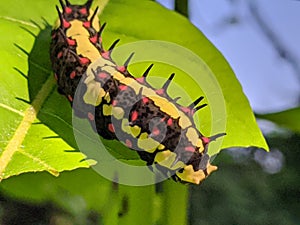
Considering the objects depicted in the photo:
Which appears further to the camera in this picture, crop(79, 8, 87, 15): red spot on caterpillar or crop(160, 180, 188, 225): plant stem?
crop(79, 8, 87, 15): red spot on caterpillar

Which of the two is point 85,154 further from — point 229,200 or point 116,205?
point 229,200

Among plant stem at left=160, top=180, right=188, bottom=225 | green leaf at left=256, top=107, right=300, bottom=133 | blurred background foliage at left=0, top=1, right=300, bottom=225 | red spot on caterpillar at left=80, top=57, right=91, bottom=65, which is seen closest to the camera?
plant stem at left=160, top=180, right=188, bottom=225

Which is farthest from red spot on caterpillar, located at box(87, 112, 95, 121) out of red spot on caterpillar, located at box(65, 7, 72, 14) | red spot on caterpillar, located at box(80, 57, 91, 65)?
red spot on caterpillar, located at box(65, 7, 72, 14)

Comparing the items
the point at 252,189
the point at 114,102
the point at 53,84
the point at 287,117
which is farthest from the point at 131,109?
the point at 252,189

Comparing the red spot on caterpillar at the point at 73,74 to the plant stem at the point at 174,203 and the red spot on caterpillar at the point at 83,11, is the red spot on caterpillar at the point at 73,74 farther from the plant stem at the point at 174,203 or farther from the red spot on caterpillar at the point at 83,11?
the plant stem at the point at 174,203

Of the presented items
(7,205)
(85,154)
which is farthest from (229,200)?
(85,154)

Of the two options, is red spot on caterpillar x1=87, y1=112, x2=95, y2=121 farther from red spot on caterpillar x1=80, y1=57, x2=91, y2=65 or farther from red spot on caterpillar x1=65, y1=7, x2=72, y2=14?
red spot on caterpillar x1=65, y1=7, x2=72, y2=14

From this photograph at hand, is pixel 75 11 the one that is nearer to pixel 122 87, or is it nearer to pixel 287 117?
pixel 122 87
